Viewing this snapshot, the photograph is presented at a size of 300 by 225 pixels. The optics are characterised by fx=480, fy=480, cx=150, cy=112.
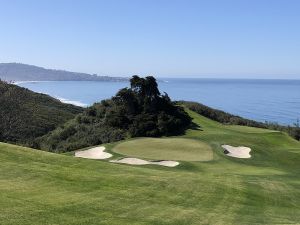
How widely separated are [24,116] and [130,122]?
23.5 meters

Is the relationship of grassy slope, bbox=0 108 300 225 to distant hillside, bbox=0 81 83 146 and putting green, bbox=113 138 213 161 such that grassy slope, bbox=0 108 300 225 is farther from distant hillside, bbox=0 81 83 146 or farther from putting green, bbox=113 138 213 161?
distant hillside, bbox=0 81 83 146

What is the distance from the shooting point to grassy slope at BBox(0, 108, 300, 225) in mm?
12438

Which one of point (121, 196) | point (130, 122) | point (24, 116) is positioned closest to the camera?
point (121, 196)

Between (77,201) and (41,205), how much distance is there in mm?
1265

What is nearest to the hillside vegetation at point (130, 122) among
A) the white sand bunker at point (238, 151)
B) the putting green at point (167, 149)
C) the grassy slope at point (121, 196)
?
the putting green at point (167, 149)

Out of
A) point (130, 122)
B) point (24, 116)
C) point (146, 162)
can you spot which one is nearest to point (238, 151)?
point (146, 162)

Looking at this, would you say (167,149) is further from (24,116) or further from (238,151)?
(24,116)

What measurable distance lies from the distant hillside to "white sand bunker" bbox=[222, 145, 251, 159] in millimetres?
23482

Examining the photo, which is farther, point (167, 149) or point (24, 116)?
point (24, 116)

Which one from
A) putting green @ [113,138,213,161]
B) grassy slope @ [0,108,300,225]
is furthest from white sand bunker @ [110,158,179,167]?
grassy slope @ [0,108,300,225]

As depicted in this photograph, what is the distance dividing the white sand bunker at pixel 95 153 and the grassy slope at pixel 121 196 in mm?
11700

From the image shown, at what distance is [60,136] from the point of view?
5141 cm

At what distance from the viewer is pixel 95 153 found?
35844 millimetres

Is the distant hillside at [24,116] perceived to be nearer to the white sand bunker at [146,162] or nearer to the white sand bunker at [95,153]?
the white sand bunker at [95,153]
